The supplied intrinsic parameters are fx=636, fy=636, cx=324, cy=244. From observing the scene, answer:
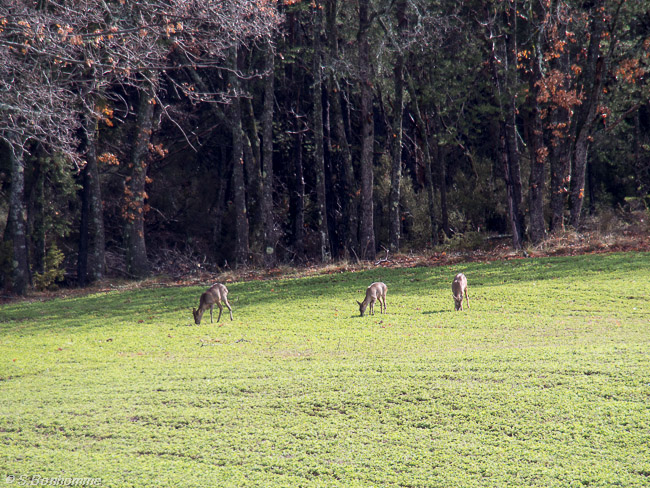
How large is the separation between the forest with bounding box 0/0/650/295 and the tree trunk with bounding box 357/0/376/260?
77 millimetres

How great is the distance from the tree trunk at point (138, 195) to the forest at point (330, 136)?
0.08m

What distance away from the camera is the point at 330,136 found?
33.5 meters

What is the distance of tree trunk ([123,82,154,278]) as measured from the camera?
24312 millimetres

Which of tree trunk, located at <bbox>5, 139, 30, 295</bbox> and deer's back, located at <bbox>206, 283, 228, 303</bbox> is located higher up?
tree trunk, located at <bbox>5, 139, 30, 295</bbox>

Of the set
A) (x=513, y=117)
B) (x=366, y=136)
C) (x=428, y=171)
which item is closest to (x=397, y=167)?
(x=366, y=136)

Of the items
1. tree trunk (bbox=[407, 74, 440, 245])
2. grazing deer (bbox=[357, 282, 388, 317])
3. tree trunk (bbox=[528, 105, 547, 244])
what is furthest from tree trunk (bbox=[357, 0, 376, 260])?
grazing deer (bbox=[357, 282, 388, 317])

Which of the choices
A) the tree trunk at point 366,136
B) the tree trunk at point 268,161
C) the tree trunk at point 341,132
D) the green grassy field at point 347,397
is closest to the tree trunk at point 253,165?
the tree trunk at point 268,161

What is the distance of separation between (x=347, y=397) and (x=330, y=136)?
2657 centimetres

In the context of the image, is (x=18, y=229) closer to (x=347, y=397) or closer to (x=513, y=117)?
(x=513, y=117)

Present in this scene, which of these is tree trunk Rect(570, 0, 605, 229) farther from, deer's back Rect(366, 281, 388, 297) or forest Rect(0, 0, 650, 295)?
deer's back Rect(366, 281, 388, 297)

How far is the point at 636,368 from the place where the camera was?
8281 mm

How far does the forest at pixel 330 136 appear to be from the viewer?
2177 cm

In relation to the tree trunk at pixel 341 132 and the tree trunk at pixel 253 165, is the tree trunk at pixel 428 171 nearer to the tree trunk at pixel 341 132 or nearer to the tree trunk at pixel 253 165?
the tree trunk at pixel 341 132

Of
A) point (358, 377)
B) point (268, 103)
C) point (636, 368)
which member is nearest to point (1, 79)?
point (358, 377)
